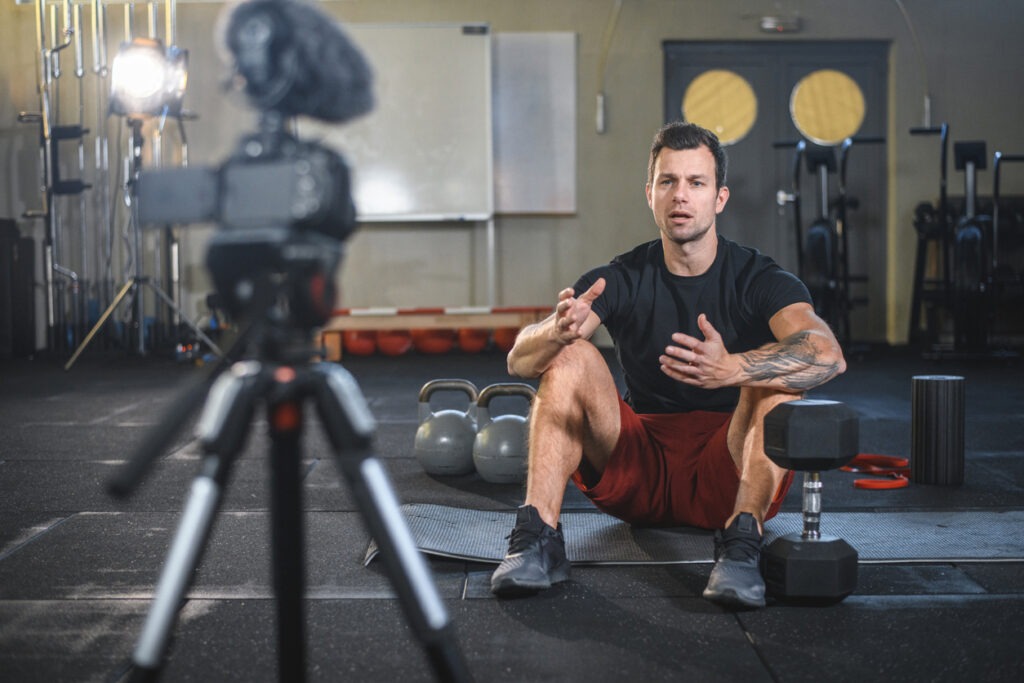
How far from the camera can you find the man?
1.92 metres

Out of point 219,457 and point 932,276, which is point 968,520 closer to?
point 219,457

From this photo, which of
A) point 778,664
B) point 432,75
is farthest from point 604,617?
point 432,75

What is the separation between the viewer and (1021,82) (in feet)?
24.0

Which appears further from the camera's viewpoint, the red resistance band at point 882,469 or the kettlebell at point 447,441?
the kettlebell at point 447,441

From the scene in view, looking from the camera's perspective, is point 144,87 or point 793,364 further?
point 144,87

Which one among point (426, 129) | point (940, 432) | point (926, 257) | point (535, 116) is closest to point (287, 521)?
point (940, 432)

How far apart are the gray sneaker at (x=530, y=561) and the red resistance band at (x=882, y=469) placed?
125cm

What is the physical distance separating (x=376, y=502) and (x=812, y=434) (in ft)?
3.29

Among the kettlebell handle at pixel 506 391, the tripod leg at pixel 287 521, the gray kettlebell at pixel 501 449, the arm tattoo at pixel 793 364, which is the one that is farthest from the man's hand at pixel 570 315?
the tripod leg at pixel 287 521

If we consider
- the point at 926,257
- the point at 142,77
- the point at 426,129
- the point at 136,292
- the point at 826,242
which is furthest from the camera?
the point at 426,129

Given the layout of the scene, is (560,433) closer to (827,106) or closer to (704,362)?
(704,362)

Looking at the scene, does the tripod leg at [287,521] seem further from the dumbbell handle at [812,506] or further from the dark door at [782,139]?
the dark door at [782,139]

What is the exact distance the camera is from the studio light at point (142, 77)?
18.8 ft

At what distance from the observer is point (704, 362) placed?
1757 millimetres
